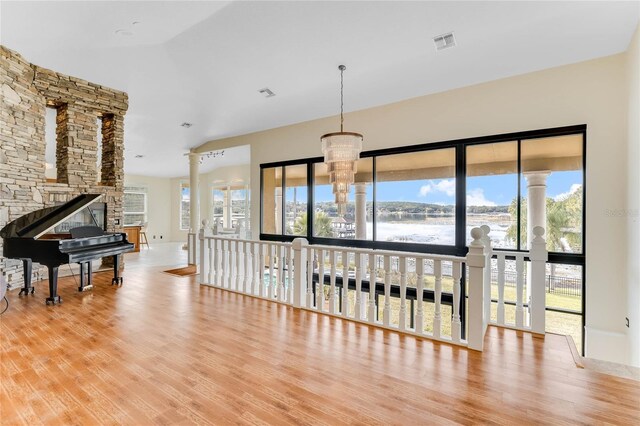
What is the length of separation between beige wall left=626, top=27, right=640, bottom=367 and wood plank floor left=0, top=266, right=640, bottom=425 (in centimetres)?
111

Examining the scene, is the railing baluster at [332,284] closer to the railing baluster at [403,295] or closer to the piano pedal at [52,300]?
the railing baluster at [403,295]

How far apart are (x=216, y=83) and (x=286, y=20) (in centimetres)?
203

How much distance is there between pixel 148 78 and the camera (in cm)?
504

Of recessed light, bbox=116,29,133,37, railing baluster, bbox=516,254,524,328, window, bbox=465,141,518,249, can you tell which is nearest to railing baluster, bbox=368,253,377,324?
railing baluster, bbox=516,254,524,328

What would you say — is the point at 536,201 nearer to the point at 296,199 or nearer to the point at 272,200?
the point at 296,199

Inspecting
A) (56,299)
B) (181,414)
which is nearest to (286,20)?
(181,414)

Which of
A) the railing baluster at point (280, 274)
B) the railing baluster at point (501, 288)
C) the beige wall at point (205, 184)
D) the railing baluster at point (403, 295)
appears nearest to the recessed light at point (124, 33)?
the railing baluster at point (280, 274)

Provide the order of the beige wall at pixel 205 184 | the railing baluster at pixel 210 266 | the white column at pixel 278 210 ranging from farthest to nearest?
the beige wall at pixel 205 184 → the white column at pixel 278 210 → the railing baluster at pixel 210 266

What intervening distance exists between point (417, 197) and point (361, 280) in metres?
2.42

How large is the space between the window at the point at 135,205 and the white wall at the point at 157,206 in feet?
0.52

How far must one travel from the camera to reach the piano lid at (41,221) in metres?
3.91

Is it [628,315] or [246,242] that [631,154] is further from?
[246,242]

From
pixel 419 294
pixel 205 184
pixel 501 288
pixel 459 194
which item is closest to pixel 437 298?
pixel 419 294

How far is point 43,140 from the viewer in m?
5.12
